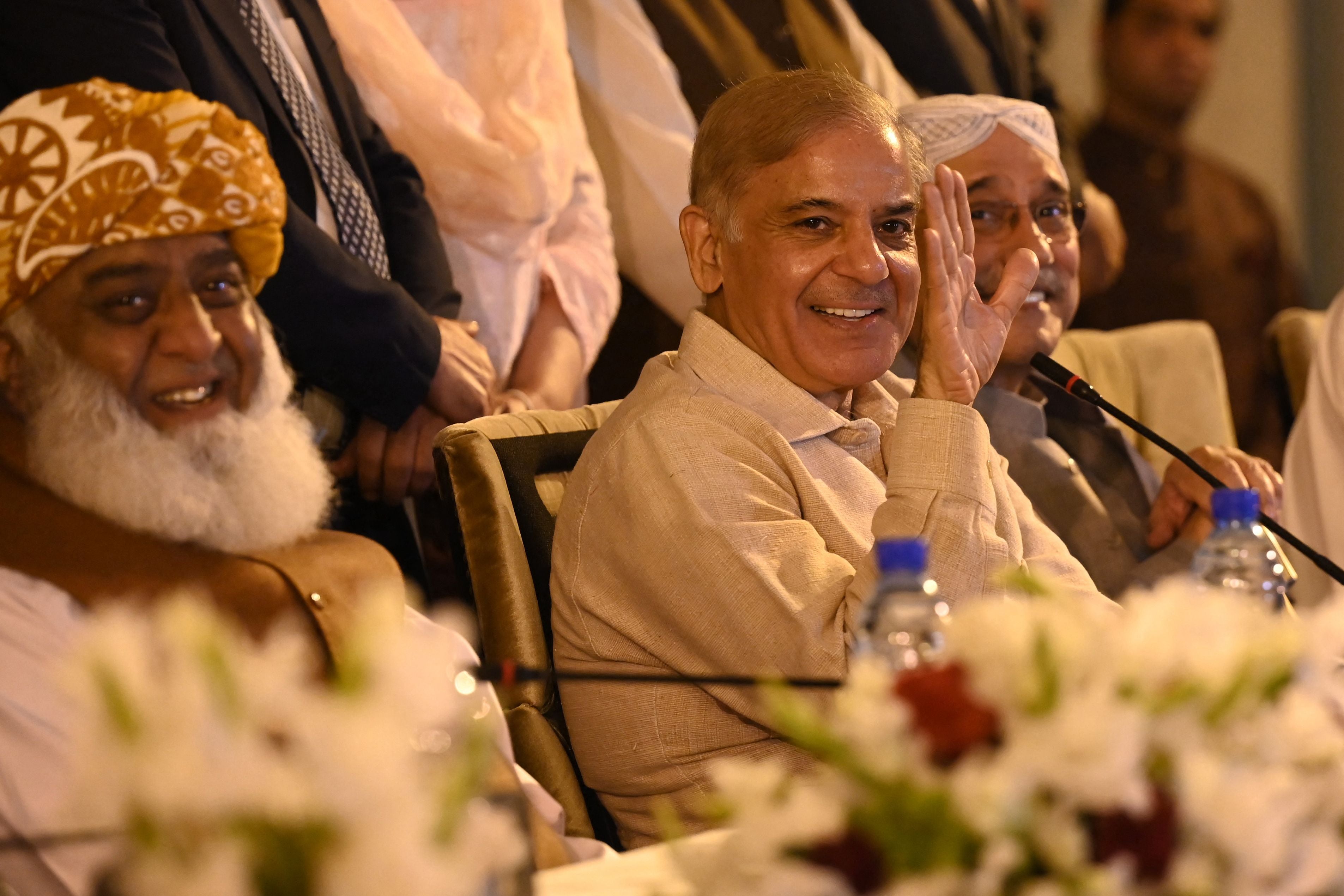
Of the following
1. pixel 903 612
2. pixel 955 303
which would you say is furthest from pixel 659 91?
pixel 903 612

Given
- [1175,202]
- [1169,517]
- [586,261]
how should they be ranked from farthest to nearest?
[1175,202] → [586,261] → [1169,517]

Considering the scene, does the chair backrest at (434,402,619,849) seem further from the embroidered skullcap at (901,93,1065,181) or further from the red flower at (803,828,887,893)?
the red flower at (803,828,887,893)

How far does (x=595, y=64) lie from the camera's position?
335 cm

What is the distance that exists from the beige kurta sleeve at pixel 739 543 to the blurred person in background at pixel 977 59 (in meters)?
1.99

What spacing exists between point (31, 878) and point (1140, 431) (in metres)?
1.51

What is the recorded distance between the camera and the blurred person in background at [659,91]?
10.9 ft

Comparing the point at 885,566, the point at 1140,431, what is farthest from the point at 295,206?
the point at 885,566

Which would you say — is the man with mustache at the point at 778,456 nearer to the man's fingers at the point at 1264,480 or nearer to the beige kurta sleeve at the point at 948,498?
the beige kurta sleeve at the point at 948,498

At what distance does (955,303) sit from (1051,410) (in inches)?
36.2

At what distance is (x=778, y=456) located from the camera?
201cm

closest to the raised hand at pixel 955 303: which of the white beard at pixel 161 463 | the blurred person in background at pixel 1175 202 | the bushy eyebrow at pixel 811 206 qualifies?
the bushy eyebrow at pixel 811 206

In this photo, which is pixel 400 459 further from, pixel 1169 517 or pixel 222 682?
pixel 222 682

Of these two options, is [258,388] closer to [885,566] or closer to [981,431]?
[981,431]

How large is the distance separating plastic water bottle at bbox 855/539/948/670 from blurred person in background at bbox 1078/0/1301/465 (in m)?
3.67
